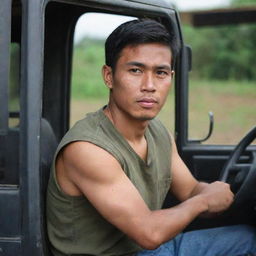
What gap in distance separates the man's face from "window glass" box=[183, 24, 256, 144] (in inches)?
437

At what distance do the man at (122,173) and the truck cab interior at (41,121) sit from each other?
0.10m

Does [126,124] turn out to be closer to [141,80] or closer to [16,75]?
[141,80]

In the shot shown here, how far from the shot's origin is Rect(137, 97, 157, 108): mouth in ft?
6.90

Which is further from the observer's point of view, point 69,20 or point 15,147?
point 69,20

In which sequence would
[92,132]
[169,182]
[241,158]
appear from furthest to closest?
[241,158], [169,182], [92,132]

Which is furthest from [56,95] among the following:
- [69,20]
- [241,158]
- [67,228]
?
[67,228]

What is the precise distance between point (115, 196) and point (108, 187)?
4 cm

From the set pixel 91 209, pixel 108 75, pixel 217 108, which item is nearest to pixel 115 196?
pixel 91 209

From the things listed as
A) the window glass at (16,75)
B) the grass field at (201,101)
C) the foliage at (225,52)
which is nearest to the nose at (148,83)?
the window glass at (16,75)

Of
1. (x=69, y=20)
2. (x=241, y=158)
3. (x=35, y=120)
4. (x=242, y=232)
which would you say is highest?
(x=69, y=20)

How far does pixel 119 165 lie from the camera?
2.02m

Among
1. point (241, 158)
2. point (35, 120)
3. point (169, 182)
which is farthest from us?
point (241, 158)

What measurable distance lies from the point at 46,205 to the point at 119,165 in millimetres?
341

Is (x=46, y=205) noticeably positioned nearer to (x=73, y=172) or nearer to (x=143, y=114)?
(x=73, y=172)
